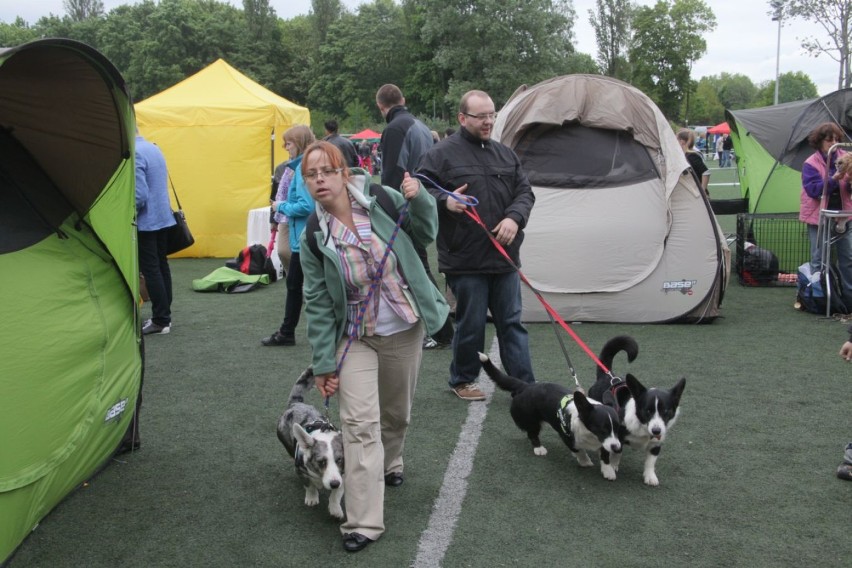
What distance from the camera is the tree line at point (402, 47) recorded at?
5216 centimetres

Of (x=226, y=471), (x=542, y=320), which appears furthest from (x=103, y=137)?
(x=542, y=320)

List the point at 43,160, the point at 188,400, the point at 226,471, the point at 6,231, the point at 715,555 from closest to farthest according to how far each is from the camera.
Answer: the point at 715,555, the point at 6,231, the point at 43,160, the point at 226,471, the point at 188,400

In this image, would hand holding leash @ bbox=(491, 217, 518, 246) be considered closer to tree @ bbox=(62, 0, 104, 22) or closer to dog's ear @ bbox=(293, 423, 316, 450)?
dog's ear @ bbox=(293, 423, 316, 450)

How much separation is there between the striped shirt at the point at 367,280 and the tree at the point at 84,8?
99863mm

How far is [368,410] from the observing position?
3.55 m

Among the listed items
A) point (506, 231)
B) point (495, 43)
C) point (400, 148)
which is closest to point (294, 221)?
point (400, 148)

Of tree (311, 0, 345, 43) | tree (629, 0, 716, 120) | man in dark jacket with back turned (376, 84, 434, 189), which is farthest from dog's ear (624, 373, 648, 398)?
tree (311, 0, 345, 43)

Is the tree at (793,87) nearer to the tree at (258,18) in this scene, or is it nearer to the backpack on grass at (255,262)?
the tree at (258,18)

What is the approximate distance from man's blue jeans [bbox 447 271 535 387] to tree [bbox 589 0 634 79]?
65674 millimetres

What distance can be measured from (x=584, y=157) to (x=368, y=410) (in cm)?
506

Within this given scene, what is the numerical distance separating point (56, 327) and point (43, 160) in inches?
35.6

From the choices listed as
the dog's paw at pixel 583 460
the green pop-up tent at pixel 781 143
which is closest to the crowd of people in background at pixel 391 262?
the dog's paw at pixel 583 460

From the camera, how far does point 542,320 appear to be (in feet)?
26.0

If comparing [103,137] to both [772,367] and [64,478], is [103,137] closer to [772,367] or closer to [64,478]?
[64,478]
